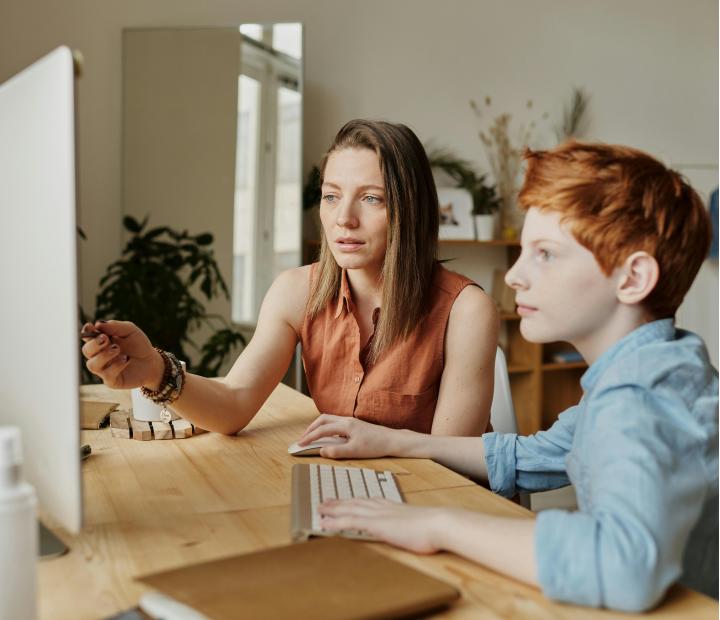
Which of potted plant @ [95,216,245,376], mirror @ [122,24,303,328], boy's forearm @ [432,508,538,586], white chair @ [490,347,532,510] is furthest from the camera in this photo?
mirror @ [122,24,303,328]

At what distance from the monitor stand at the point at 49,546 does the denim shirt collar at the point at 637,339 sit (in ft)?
1.97

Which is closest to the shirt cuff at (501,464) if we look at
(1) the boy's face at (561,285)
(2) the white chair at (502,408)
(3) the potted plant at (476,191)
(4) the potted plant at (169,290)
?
(1) the boy's face at (561,285)

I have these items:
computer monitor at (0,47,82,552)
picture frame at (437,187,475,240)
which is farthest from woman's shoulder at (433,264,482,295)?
picture frame at (437,187,475,240)

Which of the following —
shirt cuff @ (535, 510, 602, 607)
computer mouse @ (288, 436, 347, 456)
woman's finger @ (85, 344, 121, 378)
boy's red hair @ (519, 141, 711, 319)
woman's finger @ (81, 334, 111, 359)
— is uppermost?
boy's red hair @ (519, 141, 711, 319)

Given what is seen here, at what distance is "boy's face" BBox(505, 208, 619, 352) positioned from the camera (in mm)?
977

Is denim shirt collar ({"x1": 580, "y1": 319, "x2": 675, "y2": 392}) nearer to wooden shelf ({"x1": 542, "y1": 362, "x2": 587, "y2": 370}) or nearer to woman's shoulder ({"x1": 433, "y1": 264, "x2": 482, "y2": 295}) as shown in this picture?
woman's shoulder ({"x1": 433, "y1": 264, "x2": 482, "y2": 295})

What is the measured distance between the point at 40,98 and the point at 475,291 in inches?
43.7

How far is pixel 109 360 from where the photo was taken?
1.38 m

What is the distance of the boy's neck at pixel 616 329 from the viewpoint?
3.24 feet

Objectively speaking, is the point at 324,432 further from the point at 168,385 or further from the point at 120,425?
the point at 120,425

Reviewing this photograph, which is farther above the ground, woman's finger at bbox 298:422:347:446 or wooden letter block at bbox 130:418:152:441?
woman's finger at bbox 298:422:347:446

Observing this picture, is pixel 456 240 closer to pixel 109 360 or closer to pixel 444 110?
pixel 444 110

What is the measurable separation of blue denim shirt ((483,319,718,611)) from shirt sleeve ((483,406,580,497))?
11.0 inches

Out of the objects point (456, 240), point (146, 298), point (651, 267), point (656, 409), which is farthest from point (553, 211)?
point (456, 240)
